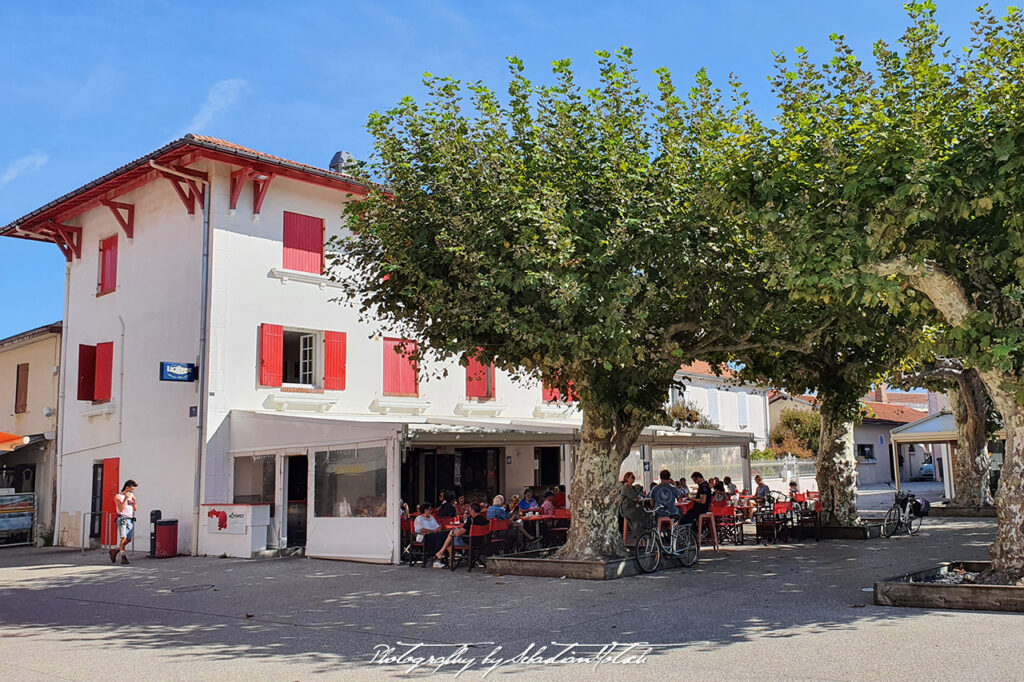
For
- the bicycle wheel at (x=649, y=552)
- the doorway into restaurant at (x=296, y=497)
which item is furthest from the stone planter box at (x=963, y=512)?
the doorway into restaurant at (x=296, y=497)

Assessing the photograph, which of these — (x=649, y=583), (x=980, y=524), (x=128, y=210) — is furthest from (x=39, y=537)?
(x=980, y=524)

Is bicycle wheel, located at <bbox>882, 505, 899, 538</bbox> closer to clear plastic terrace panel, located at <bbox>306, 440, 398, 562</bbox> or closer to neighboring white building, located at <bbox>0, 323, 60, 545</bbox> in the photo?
clear plastic terrace panel, located at <bbox>306, 440, 398, 562</bbox>

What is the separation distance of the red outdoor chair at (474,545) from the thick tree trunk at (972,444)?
14671 mm

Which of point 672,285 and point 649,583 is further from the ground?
point 672,285

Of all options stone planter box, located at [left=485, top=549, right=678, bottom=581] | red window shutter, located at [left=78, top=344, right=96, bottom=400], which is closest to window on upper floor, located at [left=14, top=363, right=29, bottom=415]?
red window shutter, located at [left=78, top=344, right=96, bottom=400]

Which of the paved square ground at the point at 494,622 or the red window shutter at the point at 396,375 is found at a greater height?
the red window shutter at the point at 396,375

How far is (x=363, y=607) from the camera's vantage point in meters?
10.0

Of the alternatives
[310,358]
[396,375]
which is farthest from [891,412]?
[310,358]

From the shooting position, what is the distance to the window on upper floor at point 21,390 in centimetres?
2352

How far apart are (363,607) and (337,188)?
11.3 m

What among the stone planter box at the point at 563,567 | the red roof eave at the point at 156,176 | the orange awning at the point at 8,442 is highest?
the red roof eave at the point at 156,176

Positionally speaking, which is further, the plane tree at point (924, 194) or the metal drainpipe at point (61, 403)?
the metal drainpipe at point (61, 403)

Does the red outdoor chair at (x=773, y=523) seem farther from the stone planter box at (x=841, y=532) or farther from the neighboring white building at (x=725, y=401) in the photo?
the neighboring white building at (x=725, y=401)

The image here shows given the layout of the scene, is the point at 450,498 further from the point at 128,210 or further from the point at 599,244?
the point at 128,210
